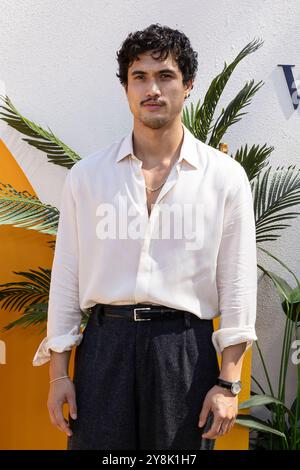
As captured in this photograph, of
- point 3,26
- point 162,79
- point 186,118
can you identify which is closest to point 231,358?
point 162,79

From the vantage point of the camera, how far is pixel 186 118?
330 cm

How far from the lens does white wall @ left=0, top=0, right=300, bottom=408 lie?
11.3 feet

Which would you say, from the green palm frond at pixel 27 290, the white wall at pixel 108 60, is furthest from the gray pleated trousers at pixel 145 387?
the white wall at pixel 108 60

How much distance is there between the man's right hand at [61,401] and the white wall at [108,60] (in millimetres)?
1611

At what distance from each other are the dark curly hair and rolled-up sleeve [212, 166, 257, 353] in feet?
1.40

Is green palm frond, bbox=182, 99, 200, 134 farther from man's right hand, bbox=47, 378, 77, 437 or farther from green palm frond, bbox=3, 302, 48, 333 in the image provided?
man's right hand, bbox=47, 378, 77, 437

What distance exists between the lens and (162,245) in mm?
2043

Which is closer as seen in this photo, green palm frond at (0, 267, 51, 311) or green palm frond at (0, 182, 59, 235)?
green palm frond at (0, 182, 59, 235)

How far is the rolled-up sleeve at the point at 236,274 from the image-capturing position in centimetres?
203

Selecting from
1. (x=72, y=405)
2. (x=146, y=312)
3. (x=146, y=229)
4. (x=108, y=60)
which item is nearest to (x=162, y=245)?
(x=146, y=229)

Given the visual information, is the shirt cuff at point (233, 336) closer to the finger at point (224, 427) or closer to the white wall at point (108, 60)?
the finger at point (224, 427)

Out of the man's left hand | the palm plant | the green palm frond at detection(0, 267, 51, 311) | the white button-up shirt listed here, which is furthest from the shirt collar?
the green palm frond at detection(0, 267, 51, 311)

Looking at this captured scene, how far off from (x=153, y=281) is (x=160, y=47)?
0.72 meters

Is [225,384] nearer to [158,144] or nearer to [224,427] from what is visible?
[224,427]
